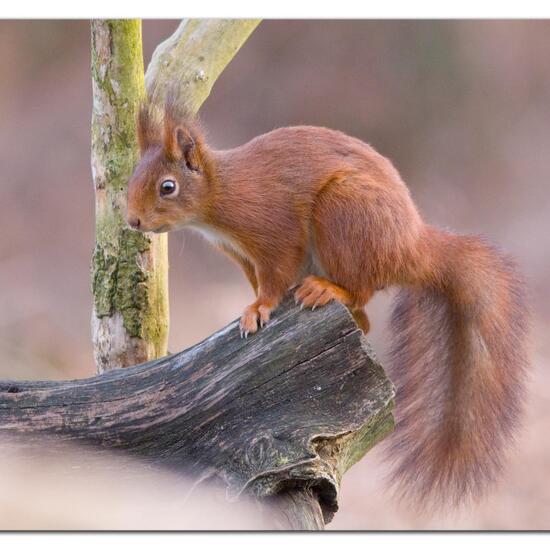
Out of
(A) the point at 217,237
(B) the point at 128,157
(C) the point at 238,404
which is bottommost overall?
(C) the point at 238,404

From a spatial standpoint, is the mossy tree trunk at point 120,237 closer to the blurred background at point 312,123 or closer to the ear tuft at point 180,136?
the ear tuft at point 180,136

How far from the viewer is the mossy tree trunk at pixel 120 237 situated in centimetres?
256

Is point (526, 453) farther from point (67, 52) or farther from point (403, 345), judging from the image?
point (67, 52)

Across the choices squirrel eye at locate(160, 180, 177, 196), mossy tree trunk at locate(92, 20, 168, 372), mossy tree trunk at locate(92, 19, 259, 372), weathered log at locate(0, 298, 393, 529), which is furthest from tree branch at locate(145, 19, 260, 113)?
weathered log at locate(0, 298, 393, 529)

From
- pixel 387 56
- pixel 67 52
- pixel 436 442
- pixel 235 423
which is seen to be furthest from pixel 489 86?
pixel 235 423

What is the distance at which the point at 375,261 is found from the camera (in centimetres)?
222

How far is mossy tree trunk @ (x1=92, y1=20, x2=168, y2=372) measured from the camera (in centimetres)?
256

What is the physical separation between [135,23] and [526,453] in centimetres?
252

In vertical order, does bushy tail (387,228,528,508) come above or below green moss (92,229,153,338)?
below

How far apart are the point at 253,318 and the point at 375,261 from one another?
0.36 m

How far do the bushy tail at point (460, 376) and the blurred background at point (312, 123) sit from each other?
144 centimetres

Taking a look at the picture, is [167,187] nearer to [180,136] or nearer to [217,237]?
[180,136]

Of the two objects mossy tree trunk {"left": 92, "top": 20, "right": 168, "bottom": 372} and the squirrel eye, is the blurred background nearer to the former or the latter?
mossy tree trunk {"left": 92, "top": 20, "right": 168, "bottom": 372}

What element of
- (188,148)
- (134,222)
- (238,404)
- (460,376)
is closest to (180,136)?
(188,148)
